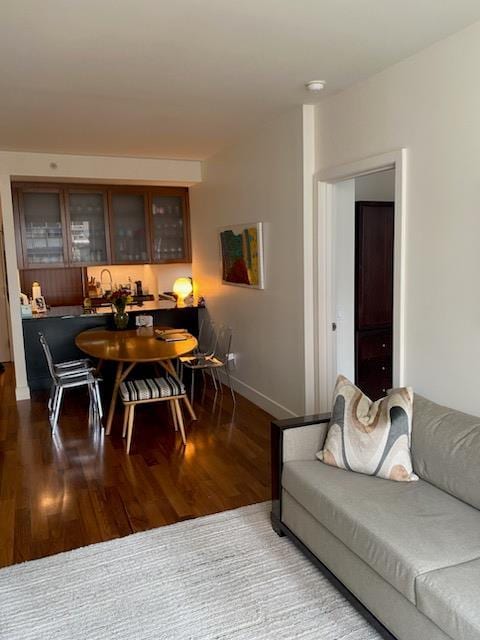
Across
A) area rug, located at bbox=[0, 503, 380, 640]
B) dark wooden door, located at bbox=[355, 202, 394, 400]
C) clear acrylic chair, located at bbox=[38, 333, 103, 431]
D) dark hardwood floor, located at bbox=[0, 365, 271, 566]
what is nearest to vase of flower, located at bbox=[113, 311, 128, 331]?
clear acrylic chair, located at bbox=[38, 333, 103, 431]

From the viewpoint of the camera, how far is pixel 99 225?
6281 mm

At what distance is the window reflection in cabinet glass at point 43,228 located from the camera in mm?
5961

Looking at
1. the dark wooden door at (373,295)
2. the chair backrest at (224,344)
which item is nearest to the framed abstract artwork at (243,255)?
the chair backrest at (224,344)

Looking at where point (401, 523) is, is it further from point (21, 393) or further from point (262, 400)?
point (21, 393)

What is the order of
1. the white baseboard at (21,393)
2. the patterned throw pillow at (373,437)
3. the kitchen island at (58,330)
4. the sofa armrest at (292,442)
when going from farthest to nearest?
the kitchen island at (58,330), the white baseboard at (21,393), the sofa armrest at (292,442), the patterned throw pillow at (373,437)

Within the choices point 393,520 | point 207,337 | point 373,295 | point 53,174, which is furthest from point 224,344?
point 393,520

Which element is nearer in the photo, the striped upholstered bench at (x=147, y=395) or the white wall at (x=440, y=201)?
the white wall at (x=440, y=201)

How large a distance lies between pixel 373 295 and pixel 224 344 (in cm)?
188

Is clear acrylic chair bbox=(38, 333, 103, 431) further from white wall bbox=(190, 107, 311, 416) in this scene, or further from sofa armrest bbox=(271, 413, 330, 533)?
sofa armrest bbox=(271, 413, 330, 533)

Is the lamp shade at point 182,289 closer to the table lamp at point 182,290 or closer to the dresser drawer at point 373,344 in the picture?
the table lamp at point 182,290

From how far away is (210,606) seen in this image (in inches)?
86.9

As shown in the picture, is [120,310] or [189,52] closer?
[189,52]

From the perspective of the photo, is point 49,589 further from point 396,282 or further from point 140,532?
point 396,282

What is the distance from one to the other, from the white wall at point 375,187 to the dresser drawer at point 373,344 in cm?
125
